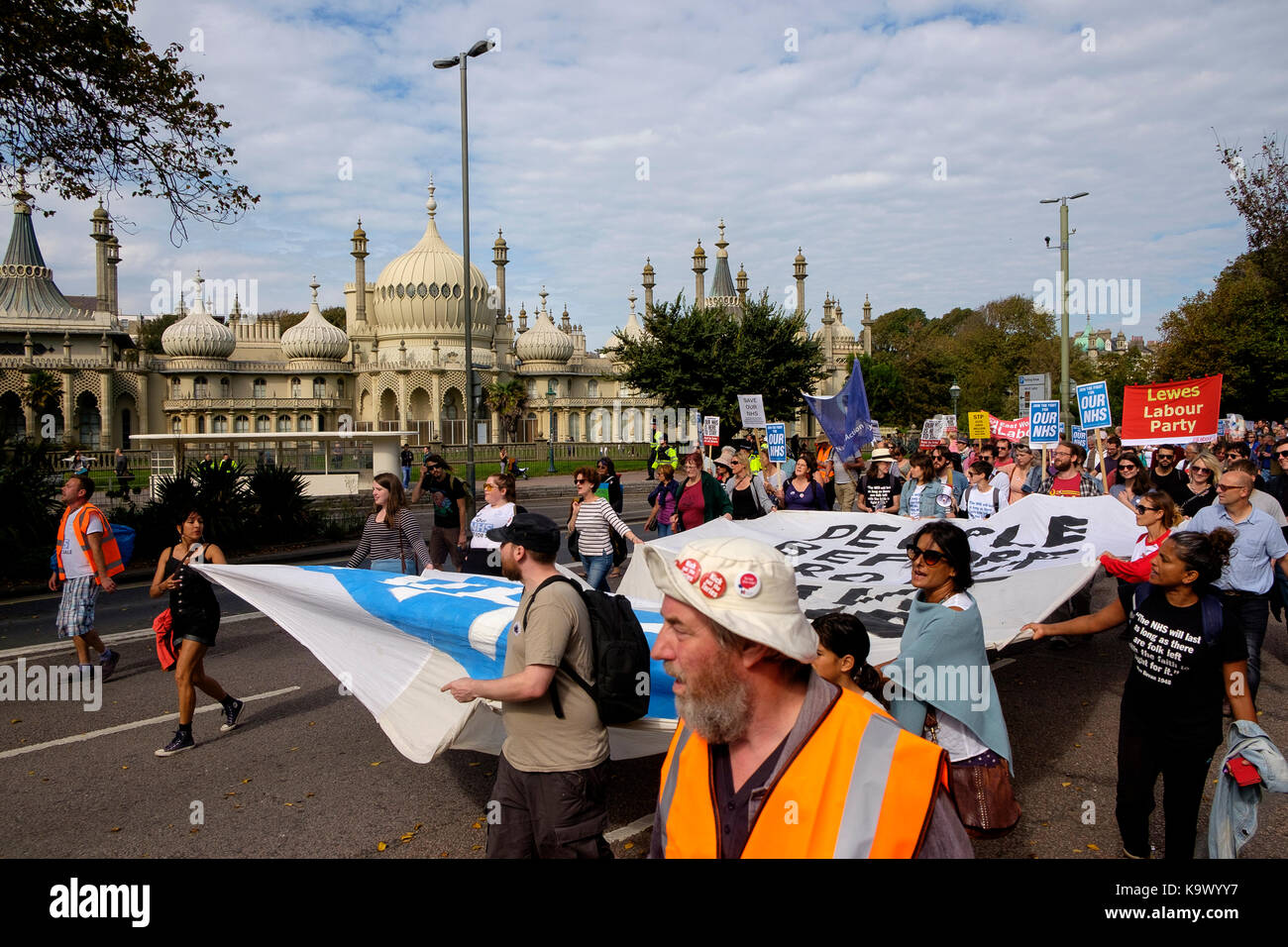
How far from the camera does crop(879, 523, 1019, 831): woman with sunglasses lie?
4.16 m

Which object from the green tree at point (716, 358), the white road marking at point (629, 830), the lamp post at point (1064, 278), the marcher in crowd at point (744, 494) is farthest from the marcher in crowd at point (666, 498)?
the green tree at point (716, 358)

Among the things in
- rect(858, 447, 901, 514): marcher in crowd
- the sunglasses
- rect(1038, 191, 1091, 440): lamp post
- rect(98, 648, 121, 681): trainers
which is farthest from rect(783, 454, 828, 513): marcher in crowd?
rect(1038, 191, 1091, 440): lamp post

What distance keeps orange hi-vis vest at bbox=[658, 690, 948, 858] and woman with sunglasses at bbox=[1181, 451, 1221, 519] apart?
7.44 meters

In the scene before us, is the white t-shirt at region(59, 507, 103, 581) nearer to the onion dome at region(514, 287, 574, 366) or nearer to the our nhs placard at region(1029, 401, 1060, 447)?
the our nhs placard at region(1029, 401, 1060, 447)

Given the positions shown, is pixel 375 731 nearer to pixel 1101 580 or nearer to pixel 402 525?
pixel 402 525

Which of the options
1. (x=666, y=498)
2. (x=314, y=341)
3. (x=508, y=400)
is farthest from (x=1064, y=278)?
(x=314, y=341)

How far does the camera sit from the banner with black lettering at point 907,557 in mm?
6879

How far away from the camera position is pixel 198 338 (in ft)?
207

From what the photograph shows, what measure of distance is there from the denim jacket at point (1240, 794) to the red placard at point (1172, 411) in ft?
36.0

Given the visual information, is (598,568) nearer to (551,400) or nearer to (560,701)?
(560,701)

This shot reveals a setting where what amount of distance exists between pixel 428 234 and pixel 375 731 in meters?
64.6

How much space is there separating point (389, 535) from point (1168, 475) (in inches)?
327

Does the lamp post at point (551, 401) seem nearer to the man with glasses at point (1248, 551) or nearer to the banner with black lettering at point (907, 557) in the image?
the banner with black lettering at point (907, 557)

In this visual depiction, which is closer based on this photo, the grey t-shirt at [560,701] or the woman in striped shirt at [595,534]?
the grey t-shirt at [560,701]
